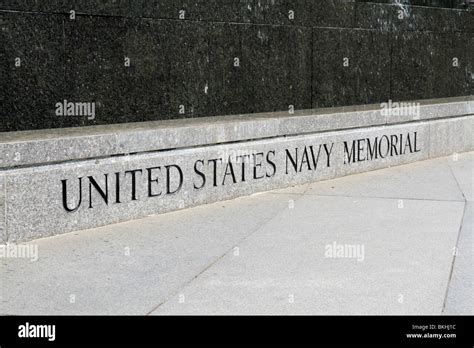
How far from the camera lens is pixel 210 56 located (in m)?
9.70

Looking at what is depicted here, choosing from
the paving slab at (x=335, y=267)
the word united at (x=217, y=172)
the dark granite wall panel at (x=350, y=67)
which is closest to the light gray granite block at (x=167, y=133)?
the word united at (x=217, y=172)

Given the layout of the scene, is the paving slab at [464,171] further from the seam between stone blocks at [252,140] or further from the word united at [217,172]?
the word united at [217,172]

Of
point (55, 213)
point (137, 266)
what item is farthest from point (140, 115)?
point (137, 266)

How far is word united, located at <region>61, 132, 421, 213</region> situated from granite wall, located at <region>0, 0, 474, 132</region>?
3.89 ft

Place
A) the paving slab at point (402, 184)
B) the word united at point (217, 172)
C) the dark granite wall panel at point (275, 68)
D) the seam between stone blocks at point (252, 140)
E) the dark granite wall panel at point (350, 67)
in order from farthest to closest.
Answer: the dark granite wall panel at point (350, 67), the dark granite wall panel at point (275, 68), the paving slab at point (402, 184), the word united at point (217, 172), the seam between stone blocks at point (252, 140)

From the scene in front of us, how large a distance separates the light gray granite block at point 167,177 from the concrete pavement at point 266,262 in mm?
157

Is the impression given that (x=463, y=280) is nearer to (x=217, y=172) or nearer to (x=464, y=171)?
(x=217, y=172)

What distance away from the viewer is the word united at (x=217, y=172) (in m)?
7.06

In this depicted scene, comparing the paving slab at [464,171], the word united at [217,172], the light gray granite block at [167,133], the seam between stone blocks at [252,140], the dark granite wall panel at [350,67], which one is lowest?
the paving slab at [464,171]

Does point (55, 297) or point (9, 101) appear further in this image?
point (9, 101)

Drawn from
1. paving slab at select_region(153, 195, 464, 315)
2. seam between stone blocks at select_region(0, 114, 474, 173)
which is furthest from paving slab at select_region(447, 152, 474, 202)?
paving slab at select_region(153, 195, 464, 315)

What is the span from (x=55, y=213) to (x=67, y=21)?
2.25 metres

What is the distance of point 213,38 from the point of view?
971 cm
